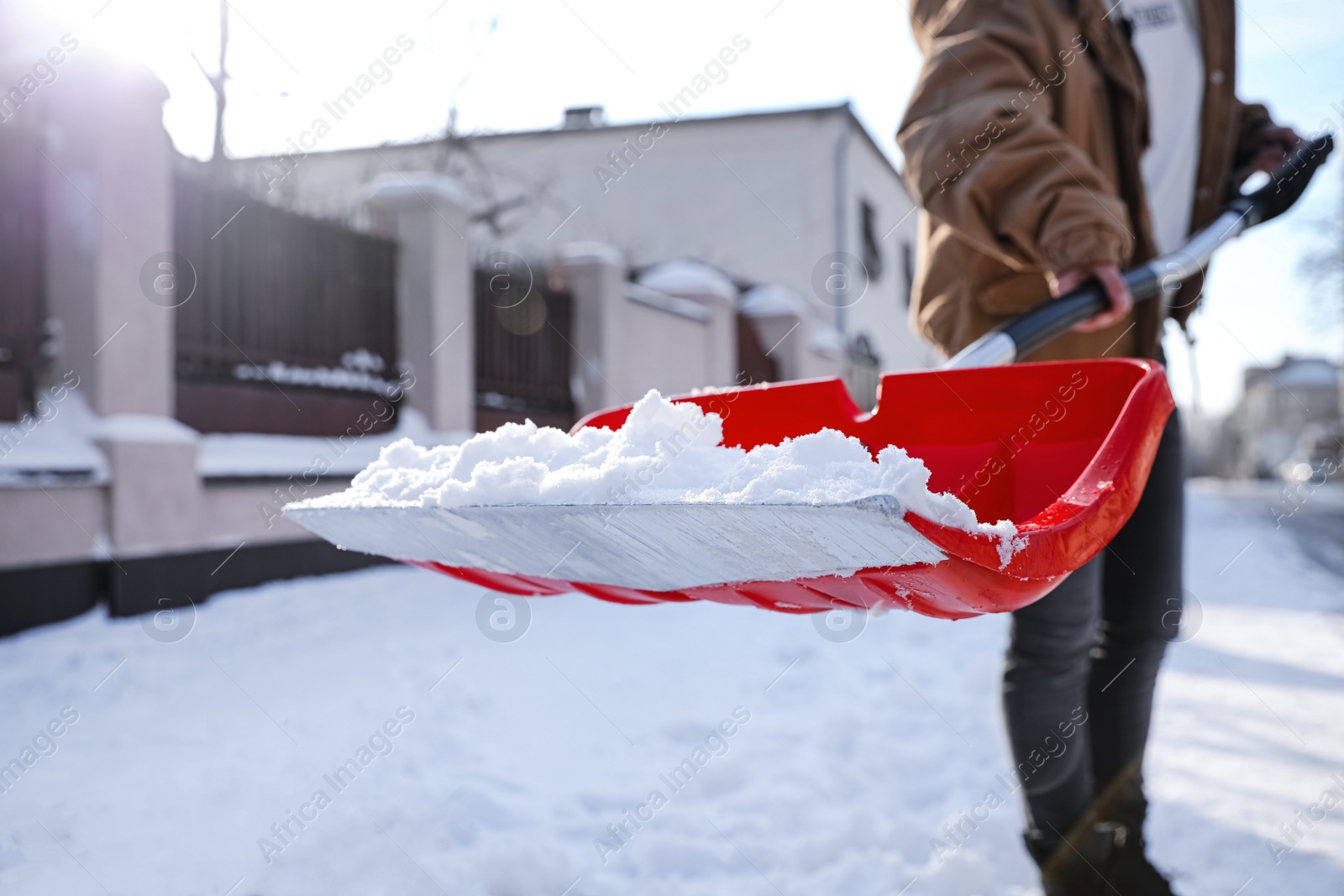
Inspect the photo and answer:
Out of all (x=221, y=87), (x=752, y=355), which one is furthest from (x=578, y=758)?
(x=221, y=87)

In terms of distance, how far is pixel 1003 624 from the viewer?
183 inches

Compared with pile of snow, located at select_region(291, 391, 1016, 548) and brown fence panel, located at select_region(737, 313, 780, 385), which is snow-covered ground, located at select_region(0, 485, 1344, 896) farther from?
brown fence panel, located at select_region(737, 313, 780, 385)

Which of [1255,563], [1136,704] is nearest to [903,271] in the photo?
[1255,563]

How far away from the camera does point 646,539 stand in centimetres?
99

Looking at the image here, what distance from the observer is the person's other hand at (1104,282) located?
5.22 feet

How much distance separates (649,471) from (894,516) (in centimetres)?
32

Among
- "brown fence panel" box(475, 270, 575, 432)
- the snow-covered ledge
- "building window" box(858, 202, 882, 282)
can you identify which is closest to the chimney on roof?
"building window" box(858, 202, 882, 282)

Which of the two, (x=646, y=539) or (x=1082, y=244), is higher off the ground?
(x=1082, y=244)

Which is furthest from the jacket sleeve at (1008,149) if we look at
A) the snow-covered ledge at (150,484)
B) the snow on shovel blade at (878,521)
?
the snow-covered ledge at (150,484)

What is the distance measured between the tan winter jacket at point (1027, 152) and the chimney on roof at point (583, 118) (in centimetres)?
1549

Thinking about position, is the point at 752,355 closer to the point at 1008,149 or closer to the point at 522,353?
the point at 522,353

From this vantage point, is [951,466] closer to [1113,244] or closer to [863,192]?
[1113,244]

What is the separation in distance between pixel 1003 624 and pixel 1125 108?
3396mm

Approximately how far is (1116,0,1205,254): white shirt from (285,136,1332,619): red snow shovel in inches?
13.8
